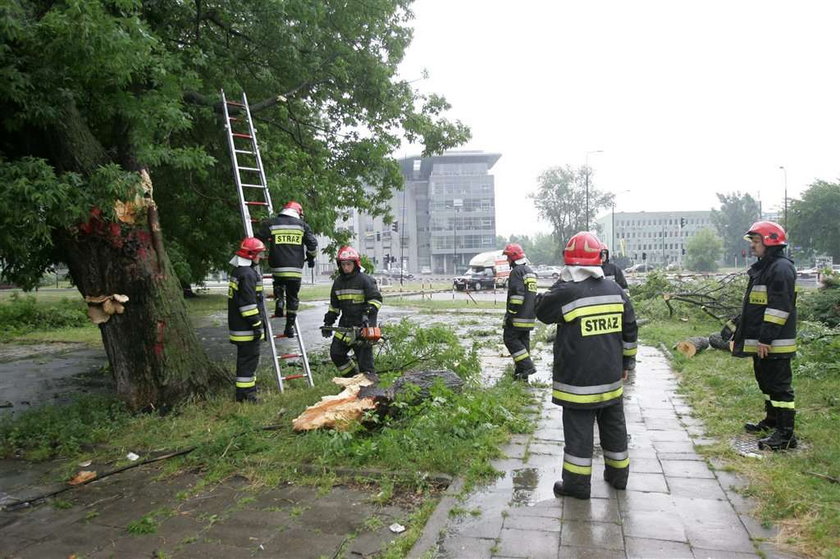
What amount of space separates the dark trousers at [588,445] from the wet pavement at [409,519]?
0.14 meters

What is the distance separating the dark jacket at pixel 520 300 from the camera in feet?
25.2

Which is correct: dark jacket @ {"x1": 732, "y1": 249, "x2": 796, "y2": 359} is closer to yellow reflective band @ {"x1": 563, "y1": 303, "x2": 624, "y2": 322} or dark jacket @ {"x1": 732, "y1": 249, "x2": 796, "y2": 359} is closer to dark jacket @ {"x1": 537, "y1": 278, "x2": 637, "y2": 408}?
dark jacket @ {"x1": 537, "y1": 278, "x2": 637, "y2": 408}

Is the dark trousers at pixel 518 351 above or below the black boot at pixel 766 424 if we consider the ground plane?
above

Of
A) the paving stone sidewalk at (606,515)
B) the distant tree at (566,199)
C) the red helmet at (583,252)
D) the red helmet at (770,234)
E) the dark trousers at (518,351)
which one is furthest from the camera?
the distant tree at (566,199)

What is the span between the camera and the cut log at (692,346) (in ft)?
30.4

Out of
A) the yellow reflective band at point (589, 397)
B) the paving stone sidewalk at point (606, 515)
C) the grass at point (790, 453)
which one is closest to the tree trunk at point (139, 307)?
the paving stone sidewalk at point (606, 515)

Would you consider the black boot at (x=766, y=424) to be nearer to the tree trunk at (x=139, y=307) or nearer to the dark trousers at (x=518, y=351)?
the dark trousers at (x=518, y=351)

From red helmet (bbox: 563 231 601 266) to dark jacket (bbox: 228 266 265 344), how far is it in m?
3.84

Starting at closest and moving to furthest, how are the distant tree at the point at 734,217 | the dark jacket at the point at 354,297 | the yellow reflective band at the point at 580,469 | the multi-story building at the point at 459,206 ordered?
the yellow reflective band at the point at 580,469 → the dark jacket at the point at 354,297 → the multi-story building at the point at 459,206 → the distant tree at the point at 734,217

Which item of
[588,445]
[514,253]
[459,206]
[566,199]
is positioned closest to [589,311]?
[588,445]

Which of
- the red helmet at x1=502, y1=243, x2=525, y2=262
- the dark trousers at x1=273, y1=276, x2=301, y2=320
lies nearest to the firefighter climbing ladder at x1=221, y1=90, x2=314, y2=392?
the dark trousers at x1=273, y1=276, x2=301, y2=320

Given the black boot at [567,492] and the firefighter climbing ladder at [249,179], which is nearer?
the black boot at [567,492]

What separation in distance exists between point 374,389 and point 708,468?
311 centimetres

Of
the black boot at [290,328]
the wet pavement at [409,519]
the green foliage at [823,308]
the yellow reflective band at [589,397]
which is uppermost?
the black boot at [290,328]
